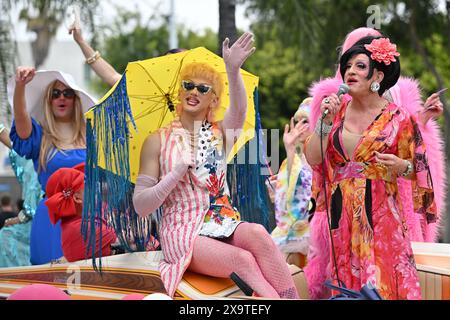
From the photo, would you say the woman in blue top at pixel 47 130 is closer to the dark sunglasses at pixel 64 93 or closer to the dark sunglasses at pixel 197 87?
the dark sunglasses at pixel 64 93

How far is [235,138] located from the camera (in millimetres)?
4508

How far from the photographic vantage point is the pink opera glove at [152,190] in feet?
13.6

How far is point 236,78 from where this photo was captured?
421 centimetres

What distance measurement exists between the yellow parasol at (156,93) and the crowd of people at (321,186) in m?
0.12

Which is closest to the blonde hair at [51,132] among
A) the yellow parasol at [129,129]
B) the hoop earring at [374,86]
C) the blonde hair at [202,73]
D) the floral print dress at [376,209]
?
the yellow parasol at [129,129]

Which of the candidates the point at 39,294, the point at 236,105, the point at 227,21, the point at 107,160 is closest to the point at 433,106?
the point at 236,105

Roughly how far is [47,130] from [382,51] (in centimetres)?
250

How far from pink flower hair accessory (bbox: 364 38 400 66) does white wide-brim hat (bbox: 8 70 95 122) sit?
2177 millimetres

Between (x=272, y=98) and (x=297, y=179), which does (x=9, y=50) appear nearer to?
(x=297, y=179)

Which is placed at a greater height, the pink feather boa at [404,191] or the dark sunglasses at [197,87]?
the dark sunglasses at [197,87]

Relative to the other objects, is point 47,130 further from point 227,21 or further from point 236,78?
point 227,21
